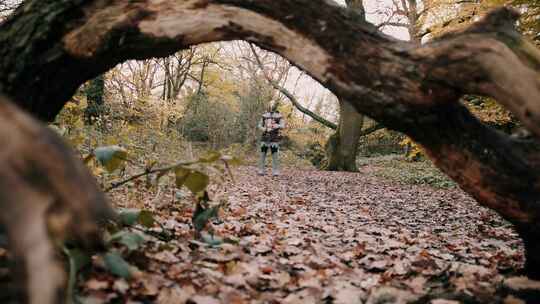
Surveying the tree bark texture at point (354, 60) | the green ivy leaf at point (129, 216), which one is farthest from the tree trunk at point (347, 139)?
the green ivy leaf at point (129, 216)

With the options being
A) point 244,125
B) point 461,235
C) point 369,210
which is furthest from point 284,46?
point 244,125

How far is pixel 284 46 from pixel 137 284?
136 cm

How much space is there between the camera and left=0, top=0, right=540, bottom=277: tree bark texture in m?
1.74

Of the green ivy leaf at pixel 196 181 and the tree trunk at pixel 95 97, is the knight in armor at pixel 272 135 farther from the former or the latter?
the green ivy leaf at pixel 196 181

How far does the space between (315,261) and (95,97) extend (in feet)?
31.3

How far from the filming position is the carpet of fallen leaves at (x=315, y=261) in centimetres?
182

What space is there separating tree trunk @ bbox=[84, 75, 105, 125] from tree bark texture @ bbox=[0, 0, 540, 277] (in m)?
8.50

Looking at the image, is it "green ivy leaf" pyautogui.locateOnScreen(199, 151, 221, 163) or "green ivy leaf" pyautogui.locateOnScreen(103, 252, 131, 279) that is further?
"green ivy leaf" pyautogui.locateOnScreen(199, 151, 221, 163)

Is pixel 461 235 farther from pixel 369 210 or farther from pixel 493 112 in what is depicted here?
pixel 493 112

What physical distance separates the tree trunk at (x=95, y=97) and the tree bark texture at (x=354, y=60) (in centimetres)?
850

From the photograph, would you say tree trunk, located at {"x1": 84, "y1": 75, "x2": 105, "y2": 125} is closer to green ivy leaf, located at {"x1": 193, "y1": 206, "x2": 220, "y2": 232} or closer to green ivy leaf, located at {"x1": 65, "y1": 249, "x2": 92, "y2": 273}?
green ivy leaf, located at {"x1": 193, "y1": 206, "x2": 220, "y2": 232}

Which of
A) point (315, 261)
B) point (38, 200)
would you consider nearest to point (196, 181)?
point (315, 261)

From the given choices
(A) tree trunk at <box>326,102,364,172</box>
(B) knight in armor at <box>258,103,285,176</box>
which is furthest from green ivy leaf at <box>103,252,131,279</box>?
(A) tree trunk at <box>326,102,364,172</box>

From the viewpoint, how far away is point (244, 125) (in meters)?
18.3
